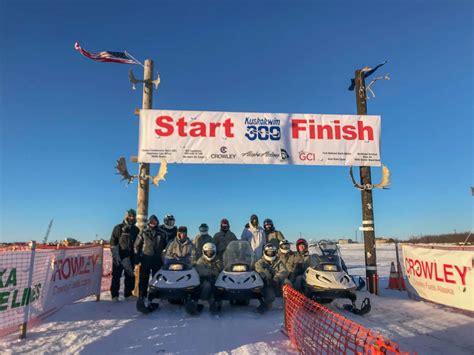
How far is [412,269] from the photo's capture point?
343 inches

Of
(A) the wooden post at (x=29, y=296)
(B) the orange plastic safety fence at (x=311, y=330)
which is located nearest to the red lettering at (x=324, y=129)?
(B) the orange plastic safety fence at (x=311, y=330)

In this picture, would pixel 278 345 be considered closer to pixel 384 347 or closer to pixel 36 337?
pixel 384 347

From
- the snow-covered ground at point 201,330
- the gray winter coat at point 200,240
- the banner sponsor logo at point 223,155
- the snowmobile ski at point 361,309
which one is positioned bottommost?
the snow-covered ground at point 201,330

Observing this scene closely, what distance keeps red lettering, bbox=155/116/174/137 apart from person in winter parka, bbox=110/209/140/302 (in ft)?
8.71

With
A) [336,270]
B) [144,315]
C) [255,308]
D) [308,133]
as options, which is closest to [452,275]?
[336,270]

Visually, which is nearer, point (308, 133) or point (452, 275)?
Result: point (452, 275)

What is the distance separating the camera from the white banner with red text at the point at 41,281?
16.6ft

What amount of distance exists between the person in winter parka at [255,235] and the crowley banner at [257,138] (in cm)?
178

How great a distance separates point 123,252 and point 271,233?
161 inches

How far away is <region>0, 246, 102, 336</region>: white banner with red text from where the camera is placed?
5.07 m

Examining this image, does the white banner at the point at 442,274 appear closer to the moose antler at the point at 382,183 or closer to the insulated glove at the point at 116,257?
the moose antler at the point at 382,183

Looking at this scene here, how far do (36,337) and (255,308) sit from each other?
13.7 feet

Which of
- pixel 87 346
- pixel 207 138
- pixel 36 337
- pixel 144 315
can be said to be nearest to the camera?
pixel 87 346

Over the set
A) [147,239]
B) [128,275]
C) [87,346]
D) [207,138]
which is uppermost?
[207,138]
